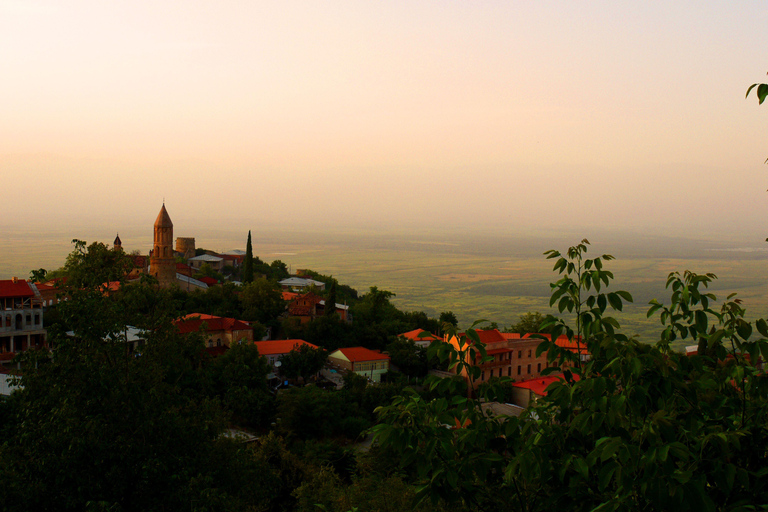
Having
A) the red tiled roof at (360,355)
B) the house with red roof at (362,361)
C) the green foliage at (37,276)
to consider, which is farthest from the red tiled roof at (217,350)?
the green foliage at (37,276)

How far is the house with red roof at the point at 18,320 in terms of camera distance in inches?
722

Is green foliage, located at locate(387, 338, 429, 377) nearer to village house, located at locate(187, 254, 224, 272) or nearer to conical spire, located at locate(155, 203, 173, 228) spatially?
conical spire, located at locate(155, 203, 173, 228)

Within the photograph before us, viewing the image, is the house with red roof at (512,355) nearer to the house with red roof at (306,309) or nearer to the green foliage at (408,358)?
the green foliage at (408,358)

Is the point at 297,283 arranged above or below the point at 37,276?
below

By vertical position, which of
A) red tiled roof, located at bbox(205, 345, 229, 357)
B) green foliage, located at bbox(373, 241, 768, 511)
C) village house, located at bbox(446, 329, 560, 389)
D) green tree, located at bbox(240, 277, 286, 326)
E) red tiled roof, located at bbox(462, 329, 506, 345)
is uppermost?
green foliage, located at bbox(373, 241, 768, 511)

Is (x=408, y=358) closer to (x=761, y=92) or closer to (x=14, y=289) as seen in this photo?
(x=14, y=289)

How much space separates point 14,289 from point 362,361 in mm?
12722

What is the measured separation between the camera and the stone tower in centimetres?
3197

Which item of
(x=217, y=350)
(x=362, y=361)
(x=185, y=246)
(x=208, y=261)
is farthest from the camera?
(x=185, y=246)

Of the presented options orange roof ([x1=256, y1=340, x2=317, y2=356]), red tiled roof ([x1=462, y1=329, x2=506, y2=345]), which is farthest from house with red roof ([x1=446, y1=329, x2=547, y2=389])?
orange roof ([x1=256, y1=340, x2=317, y2=356])

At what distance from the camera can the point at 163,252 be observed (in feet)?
106

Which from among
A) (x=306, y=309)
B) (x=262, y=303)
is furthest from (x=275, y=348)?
(x=306, y=309)

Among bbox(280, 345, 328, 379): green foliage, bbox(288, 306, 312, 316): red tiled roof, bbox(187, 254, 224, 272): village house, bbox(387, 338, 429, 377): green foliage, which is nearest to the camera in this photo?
bbox(280, 345, 328, 379): green foliage

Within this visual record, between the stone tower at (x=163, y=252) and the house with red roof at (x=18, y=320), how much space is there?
42.0ft
